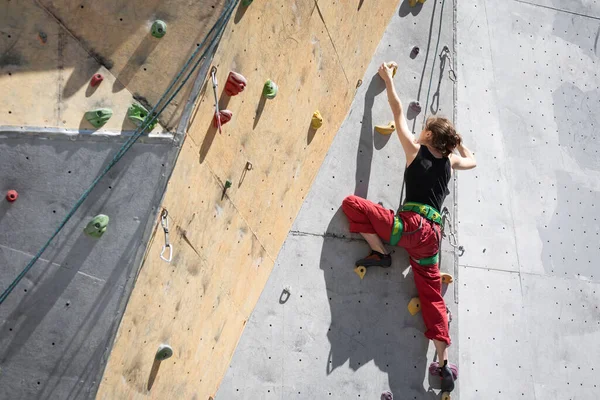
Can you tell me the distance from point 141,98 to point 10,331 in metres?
0.90

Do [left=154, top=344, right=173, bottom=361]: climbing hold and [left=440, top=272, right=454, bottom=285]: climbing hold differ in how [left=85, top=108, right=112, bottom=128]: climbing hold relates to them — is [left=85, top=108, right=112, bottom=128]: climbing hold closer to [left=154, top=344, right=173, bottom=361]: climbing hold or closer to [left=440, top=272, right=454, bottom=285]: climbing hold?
[left=154, top=344, right=173, bottom=361]: climbing hold

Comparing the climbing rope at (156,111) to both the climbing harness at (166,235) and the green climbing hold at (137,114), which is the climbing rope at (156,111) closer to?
the green climbing hold at (137,114)

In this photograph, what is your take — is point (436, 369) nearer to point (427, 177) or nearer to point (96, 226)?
point (427, 177)

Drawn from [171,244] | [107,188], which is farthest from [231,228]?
[107,188]

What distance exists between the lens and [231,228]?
340 cm

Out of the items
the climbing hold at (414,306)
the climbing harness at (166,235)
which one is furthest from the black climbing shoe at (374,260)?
the climbing harness at (166,235)

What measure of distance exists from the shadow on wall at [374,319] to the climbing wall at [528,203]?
0.32 meters

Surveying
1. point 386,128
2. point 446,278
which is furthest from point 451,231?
point 386,128

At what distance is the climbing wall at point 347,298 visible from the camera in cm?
380

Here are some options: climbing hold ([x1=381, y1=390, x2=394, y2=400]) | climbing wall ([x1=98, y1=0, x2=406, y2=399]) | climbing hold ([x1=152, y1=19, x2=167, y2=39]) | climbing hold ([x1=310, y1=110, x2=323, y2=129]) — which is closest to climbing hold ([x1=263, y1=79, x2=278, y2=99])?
climbing wall ([x1=98, y1=0, x2=406, y2=399])

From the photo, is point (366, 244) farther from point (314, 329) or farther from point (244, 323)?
point (244, 323)

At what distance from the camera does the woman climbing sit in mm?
3973

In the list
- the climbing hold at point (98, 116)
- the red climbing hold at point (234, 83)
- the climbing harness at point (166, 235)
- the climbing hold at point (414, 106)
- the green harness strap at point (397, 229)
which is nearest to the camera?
the climbing hold at point (98, 116)

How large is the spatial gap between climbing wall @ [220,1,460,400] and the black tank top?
20cm
